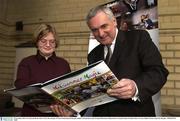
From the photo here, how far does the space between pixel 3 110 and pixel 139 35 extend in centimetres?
444

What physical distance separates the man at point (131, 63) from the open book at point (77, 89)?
0.35 feet

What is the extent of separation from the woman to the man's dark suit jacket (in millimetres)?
551

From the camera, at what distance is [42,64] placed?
200 centimetres

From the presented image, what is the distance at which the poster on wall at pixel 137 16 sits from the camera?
9.65ft

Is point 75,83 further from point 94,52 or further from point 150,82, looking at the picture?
point 94,52

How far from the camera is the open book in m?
1.21

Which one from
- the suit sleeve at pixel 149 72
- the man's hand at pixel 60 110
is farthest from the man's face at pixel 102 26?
the man's hand at pixel 60 110

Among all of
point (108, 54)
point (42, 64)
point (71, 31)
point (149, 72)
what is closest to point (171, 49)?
point (71, 31)

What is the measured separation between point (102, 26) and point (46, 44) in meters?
0.60

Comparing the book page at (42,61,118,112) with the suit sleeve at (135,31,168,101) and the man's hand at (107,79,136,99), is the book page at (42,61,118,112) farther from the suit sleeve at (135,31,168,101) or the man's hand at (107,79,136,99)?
the suit sleeve at (135,31,168,101)

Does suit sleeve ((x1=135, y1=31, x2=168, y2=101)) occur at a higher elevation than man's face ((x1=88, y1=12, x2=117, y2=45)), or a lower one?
lower

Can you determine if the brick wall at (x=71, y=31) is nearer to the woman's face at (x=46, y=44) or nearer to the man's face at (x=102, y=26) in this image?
the woman's face at (x=46, y=44)

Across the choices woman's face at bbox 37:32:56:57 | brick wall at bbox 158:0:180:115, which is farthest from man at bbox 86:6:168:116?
brick wall at bbox 158:0:180:115

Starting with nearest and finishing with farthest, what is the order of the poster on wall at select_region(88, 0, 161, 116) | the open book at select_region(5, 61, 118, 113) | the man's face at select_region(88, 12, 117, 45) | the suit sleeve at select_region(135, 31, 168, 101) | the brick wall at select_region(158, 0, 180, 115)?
the open book at select_region(5, 61, 118, 113), the suit sleeve at select_region(135, 31, 168, 101), the man's face at select_region(88, 12, 117, 45), the poster on wall at select_region(88, 0, 161, 116), the brick wall at select_region(158, 0, 180, 115)
